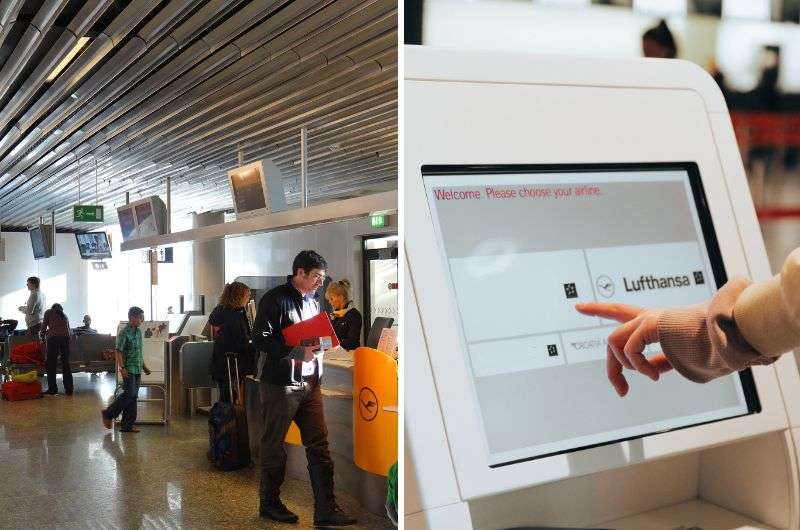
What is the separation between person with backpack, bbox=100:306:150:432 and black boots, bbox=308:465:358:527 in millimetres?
3818

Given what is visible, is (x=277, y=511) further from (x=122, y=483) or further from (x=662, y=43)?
(x=662, y=43)

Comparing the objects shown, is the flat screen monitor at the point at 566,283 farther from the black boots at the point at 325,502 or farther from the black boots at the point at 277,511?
the black boots at the point at 277,511

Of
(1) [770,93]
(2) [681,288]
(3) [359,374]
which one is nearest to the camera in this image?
(2) [681,288]

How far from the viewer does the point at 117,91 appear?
21.2 ft

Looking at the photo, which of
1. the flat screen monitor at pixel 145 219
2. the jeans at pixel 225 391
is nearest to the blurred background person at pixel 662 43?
the jeans at pixel 225 391

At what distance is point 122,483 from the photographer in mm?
5539

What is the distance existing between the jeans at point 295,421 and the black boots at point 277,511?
13.4 inches

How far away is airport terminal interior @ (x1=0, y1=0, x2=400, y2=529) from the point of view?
4.43 meters

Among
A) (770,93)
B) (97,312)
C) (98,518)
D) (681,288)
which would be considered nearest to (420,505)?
(681,288)

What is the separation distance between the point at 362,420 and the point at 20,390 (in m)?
6.65

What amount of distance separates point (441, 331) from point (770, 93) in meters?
0.70

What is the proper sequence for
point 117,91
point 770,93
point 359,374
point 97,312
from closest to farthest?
point 770,93, point 359,374, point 117,91, point 97,312

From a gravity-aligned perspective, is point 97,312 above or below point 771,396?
above

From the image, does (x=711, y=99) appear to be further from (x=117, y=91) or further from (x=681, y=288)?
(x=117, y=91)
